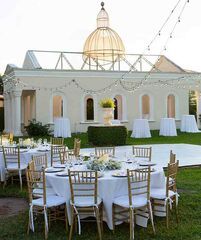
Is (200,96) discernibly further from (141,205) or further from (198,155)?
(141,205)

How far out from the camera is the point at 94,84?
26.6 meters

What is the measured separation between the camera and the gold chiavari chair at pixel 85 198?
611 centimetres

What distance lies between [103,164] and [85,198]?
869 mm

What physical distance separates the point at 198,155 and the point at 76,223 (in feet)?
29.1

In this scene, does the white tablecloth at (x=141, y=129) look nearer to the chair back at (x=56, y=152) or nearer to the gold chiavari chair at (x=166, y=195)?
the chair back at (x=56, y=152)

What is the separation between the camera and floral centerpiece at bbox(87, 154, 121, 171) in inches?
276

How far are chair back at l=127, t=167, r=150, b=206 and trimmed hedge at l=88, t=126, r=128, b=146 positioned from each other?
11.8 metres

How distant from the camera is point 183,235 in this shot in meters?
6.07

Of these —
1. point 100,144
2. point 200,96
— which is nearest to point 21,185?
point 100,144

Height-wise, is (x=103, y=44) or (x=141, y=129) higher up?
(x=103, y=44)

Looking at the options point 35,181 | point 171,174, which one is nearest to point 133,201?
point 171,174

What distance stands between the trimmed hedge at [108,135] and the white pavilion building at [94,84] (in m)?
7.35

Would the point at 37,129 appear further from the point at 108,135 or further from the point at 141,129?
the point at 108,135

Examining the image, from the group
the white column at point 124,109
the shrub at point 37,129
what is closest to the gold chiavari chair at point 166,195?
the shrub at point 37,129
